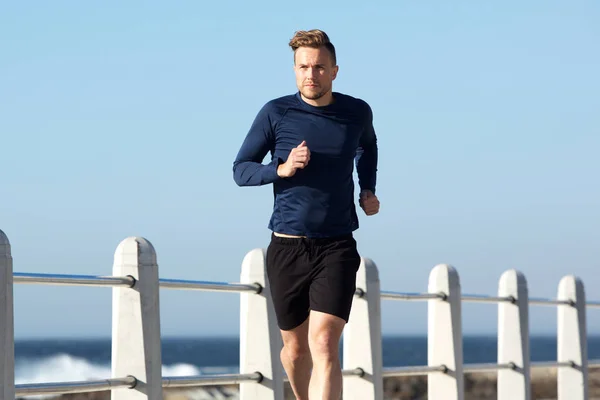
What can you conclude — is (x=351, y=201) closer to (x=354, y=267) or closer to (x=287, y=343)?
(x=354, y=267)

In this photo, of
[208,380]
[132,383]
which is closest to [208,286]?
[208,380]

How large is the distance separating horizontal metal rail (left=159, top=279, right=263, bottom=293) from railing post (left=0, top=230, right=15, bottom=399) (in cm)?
142

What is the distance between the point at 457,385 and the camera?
9039 millimetres

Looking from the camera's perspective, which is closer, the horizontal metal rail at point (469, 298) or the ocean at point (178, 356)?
the horizontal metal rail at point (469, 298)

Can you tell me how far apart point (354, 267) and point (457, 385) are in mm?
3631

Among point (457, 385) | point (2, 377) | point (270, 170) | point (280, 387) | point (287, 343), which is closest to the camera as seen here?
point (2, 377)

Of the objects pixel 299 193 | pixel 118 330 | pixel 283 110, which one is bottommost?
pixel 118 330

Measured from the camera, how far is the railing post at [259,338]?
23.2 ft

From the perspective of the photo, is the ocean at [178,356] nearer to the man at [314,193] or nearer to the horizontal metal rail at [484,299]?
the horizontal metal rail at [484,299]

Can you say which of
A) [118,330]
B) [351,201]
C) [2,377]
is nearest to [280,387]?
[118,330]

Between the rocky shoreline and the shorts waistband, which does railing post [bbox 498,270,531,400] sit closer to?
the shorts waistband

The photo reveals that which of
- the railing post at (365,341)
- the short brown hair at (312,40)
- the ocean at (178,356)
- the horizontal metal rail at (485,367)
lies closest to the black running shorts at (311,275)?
the short brown hair at (312,40)

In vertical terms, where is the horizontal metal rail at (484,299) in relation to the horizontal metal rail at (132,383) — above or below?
above

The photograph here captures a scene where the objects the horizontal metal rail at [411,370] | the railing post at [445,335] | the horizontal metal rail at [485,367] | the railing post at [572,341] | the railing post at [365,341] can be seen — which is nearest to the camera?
the railing post at [365,341]
